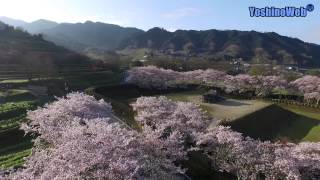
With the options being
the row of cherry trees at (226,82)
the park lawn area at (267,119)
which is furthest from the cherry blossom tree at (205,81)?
the park lawn area at (267,119)

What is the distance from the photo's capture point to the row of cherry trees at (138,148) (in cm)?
2214

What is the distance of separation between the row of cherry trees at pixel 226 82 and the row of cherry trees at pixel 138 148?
5032 cm

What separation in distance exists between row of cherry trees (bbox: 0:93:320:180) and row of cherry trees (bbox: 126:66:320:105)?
50.3 metres

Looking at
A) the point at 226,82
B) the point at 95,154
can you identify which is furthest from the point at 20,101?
the point at 226,82

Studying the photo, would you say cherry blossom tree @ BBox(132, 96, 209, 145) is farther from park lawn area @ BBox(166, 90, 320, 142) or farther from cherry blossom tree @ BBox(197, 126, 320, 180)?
park lawn area @ BBox(166, 90, 320, 142)

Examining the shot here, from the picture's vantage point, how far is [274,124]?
3022 inches

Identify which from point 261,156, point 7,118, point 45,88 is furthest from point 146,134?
point 45,88

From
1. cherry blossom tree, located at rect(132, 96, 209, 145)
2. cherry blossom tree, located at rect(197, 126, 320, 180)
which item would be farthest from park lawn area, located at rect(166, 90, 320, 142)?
cherry blossom tree, located at rect(197, 126, 320, 180)

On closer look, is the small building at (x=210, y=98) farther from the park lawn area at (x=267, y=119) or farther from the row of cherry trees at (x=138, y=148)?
the row of cherry trees at (x=138, y=148)

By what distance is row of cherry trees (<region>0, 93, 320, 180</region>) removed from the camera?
22.1 m

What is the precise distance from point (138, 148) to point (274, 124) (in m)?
53.9

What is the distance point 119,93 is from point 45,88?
2088 centimetres

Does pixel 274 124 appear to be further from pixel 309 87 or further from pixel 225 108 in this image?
pixel 309 87

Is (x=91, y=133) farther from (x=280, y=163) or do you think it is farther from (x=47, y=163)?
(x=280, y=163)
